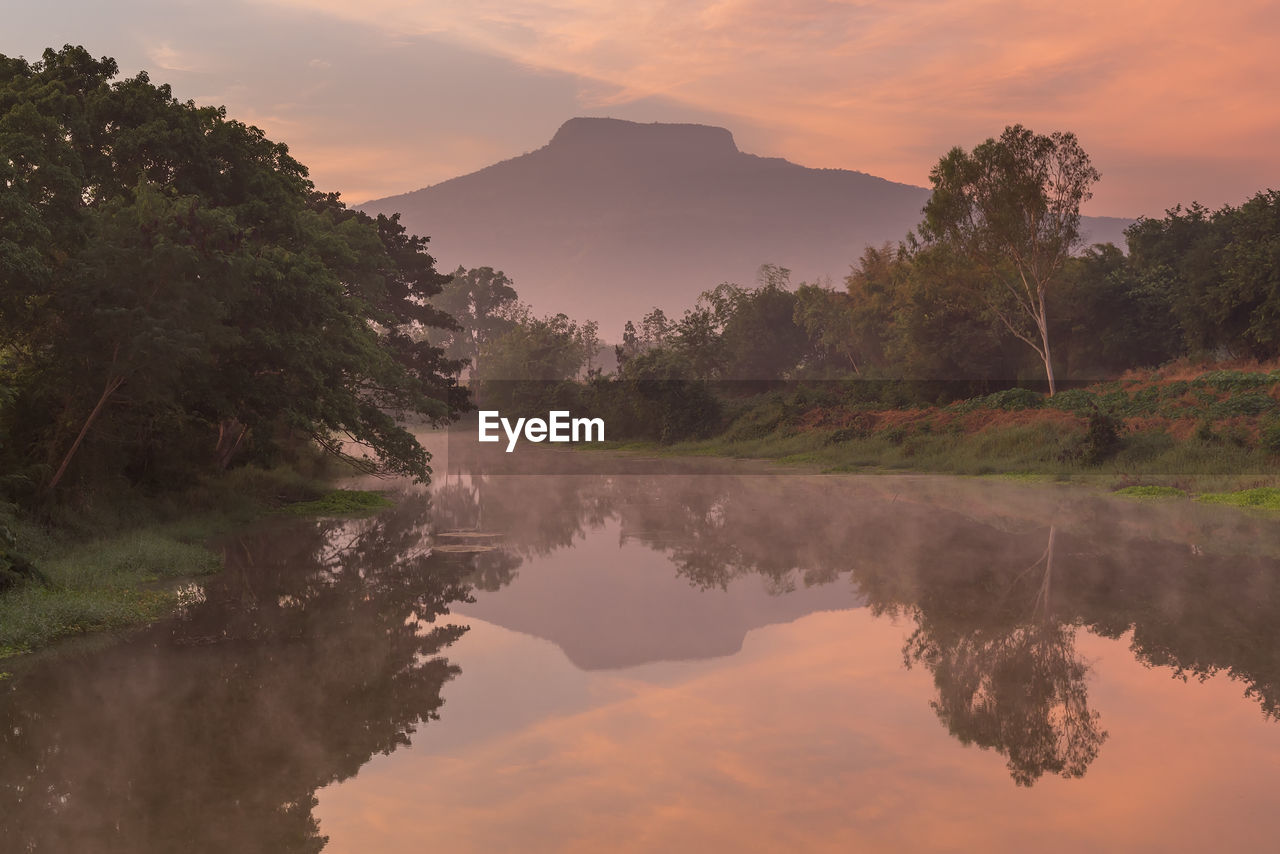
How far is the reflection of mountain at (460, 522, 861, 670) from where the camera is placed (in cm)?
1418

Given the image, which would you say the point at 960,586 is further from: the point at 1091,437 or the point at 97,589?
the point at 1091,437

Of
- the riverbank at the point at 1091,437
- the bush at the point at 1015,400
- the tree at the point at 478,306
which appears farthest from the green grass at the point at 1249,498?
the tree at the point at 478,306

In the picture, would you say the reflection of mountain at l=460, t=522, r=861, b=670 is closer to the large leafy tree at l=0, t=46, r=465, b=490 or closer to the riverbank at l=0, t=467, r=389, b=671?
the riverbank at l=0, t=467, r=389, b=671

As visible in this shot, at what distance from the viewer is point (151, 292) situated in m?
20.0

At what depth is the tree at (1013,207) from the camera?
2067 inches

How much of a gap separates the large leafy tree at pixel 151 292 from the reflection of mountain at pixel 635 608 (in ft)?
26.0

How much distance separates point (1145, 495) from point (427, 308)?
40264 mm

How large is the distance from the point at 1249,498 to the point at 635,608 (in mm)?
18955

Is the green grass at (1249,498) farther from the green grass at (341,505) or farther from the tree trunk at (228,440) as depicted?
the tree trunk at (228,440)

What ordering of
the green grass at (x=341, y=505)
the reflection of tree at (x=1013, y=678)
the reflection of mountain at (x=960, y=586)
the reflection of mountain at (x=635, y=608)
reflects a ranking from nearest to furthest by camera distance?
1. the reflection of tree at (x=1013, y=678)
2. the reflection of mountain at (x=960, y=586)
3. the reflection of mountain at (x=635, y=608)
4. the green grass at (x=341, y=505)

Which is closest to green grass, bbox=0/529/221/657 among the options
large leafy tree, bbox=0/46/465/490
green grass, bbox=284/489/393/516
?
large leafy tree, bbox=0/46/465/490

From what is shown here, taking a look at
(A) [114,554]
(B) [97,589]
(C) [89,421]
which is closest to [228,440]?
(C) [89,421]

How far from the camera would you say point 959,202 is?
55.3 metres

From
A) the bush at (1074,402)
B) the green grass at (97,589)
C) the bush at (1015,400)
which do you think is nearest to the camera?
the green grass at (97,589)
